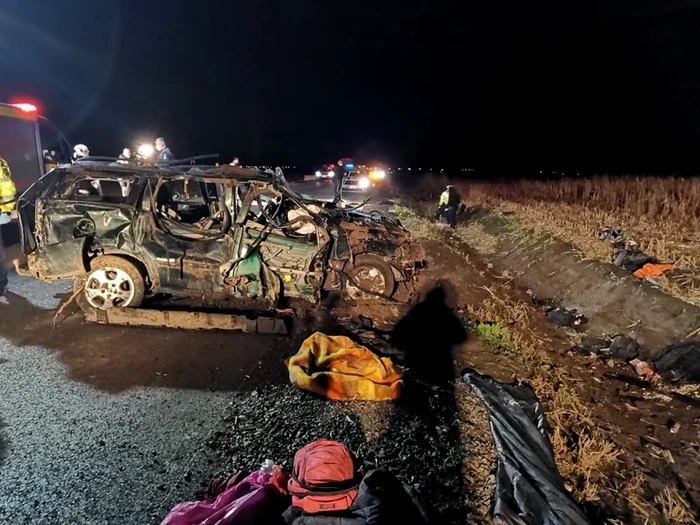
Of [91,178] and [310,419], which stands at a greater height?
[91,178]

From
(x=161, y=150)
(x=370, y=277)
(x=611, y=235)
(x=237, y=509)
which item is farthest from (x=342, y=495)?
(x=161, y=150)

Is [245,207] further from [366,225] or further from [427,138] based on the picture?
[427,138]

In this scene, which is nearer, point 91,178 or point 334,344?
point 334,344

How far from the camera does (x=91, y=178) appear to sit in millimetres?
6066

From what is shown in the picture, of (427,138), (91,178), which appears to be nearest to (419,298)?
(91,178)

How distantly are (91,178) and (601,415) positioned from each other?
6713 mm

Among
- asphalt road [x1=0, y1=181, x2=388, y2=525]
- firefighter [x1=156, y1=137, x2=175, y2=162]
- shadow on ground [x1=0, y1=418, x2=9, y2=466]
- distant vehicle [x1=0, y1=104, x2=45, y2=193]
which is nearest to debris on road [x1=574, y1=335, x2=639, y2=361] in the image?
asphalt road [x1=0, y1=181, x2=388, y2=525]

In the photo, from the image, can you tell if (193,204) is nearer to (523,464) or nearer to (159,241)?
(159,241)

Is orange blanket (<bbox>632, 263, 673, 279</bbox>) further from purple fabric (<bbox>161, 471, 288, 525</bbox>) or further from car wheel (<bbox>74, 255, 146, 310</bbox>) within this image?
car wheel (<bbox>74, 255, 146, 310</bbox>)

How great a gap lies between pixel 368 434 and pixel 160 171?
4.24 meters

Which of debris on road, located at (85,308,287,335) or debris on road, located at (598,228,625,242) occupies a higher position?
debris on road, located at (598,228,625,242)

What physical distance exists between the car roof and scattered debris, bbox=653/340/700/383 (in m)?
5.23

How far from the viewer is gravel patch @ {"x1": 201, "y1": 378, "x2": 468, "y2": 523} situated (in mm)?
3383

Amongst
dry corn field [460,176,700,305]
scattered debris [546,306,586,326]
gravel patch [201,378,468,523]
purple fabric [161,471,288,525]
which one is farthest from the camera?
dry corn field [460,176,700,305]
